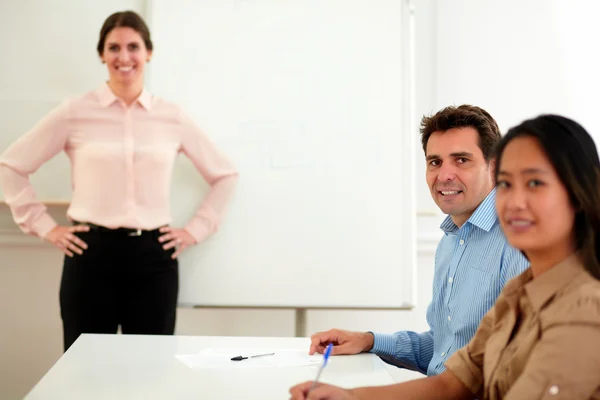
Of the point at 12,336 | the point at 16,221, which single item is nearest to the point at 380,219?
the point at 16,221

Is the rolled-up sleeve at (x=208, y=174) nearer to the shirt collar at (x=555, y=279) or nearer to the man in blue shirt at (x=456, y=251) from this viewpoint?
the man in blue shirt at (x=456, y=251)

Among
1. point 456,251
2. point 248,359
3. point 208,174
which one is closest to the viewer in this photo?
point 248,359

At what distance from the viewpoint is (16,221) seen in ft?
9.90

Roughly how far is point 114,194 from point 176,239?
322 millimetres

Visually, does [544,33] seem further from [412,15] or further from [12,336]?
[12,336]

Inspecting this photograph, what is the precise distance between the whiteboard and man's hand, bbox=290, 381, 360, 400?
6.22 feet

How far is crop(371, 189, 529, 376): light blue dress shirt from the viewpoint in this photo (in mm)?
1706

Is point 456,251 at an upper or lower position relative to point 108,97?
lower

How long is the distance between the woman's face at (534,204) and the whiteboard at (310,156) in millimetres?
2011

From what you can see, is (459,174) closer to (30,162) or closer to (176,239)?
(176,239)

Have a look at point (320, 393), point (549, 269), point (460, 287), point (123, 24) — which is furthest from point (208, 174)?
point (549, 269)

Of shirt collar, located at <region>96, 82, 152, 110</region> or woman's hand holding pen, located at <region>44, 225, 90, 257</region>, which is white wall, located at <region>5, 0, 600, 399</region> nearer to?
woman's hand holding pen, located at <region>44, 225, 90, 257</region>

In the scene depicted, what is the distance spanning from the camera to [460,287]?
1806mm

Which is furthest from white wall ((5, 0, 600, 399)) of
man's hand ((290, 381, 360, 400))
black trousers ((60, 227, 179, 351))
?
man's hand ((290, 381, 360, 400))
